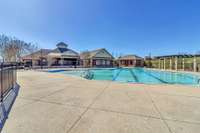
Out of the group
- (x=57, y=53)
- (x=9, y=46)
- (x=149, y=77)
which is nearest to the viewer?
(x=149, y=77)

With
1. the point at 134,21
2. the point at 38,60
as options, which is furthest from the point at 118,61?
the point at 38,60

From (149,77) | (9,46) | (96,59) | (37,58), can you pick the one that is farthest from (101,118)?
(37,58)

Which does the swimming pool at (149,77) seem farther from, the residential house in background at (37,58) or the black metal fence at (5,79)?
the residential house in background at (37,58)

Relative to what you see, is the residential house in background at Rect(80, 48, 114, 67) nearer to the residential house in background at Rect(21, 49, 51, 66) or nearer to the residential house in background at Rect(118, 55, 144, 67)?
the residential house in background at Rect(118, 55, 144, 67)

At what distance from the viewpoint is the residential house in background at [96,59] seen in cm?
3806

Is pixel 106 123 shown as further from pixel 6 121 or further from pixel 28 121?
pixel 6 121

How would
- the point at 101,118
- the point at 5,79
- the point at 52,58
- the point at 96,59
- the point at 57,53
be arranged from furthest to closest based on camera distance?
the point at 96,59 < the point at 57,53 < the point at 52,58 < the point at 5,79 < the point at 101,118

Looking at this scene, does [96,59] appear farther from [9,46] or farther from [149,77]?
[9,46]

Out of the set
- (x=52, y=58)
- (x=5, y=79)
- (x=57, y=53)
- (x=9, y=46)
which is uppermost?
(x=9, y=46)

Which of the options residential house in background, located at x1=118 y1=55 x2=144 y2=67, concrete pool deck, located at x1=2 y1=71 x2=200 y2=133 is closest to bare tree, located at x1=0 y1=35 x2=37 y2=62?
concrete pool deck, located at x1=2 y1=71 x2=200 y2=133

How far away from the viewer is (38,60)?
3562 centimetres

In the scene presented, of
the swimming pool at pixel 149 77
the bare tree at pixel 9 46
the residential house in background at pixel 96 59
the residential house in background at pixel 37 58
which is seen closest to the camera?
the swimming pool at pixel 149 77

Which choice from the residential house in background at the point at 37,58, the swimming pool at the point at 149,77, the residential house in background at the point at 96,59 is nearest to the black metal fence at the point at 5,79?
the swimming pool at the point at 149,77

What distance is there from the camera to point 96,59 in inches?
1519
